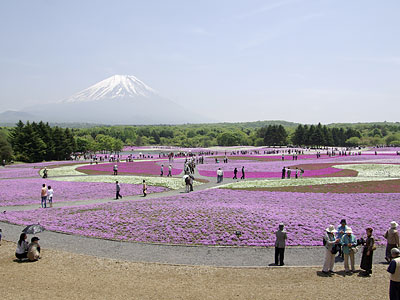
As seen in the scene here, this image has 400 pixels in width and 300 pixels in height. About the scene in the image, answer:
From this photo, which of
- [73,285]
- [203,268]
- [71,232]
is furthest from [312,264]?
[71,232]

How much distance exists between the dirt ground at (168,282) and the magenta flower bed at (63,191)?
A: 18.5 metres

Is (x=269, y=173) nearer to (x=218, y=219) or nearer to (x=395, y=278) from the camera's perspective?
(x=218, y=219)

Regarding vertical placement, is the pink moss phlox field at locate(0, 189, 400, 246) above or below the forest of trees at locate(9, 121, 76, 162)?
below

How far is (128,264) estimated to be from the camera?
52.5 ft

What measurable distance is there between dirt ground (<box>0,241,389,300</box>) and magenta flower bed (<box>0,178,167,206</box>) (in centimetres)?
1851

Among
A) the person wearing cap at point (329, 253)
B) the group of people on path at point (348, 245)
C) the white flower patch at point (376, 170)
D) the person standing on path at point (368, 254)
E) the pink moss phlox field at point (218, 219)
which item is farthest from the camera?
the white flower patch at point (376, 170)

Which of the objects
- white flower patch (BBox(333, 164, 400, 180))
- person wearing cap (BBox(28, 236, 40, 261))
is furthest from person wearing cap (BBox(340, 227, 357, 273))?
white flower patch (BBox(333, 164, 400, 180))

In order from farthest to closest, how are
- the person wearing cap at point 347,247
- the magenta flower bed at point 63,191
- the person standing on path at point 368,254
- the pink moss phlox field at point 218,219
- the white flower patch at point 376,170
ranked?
the white flower patch at point 376,170 < the magenta flower bed at point 63,191 < the pink moss phlox field at point 218,219 < the person wearing cap at point 347,247 < the person standing on path at point 368,254

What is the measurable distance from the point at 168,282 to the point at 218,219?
909 centimetres

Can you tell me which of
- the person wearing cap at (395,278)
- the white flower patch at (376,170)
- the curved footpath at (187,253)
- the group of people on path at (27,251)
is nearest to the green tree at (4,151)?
the curved footpath at (187,253)

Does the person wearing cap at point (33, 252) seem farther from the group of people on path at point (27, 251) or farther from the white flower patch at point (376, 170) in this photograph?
the white flower patch at point (376, 170)

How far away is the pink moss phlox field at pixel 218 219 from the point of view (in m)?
20.1

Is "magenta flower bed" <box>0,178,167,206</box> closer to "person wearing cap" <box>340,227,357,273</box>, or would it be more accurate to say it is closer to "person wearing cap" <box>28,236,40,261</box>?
"person wearing cap" <box>28,236,40,261</box>

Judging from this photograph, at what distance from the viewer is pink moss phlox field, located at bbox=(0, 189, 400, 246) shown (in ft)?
66.0
